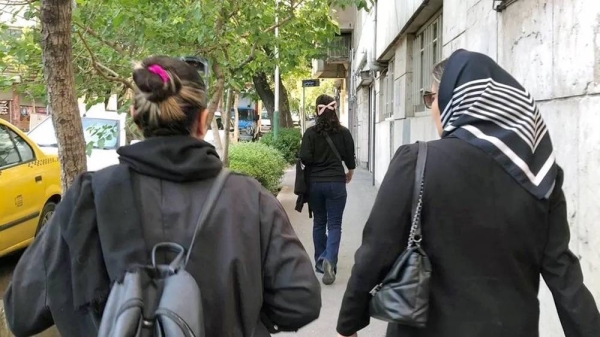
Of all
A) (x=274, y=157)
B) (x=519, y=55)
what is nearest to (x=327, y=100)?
(x=519, y=55)

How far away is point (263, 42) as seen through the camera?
8.16m

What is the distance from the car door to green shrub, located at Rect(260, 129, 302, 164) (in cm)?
1289

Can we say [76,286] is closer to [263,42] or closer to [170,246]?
[170,246]

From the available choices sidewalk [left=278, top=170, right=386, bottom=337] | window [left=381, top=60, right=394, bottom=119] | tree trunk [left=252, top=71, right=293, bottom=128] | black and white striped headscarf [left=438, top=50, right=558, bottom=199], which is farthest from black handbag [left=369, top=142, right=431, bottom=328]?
tree trunk [left=252, top=71, right=293, bottom=128]

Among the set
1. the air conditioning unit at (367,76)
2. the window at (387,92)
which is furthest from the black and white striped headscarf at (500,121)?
the air conditioning unit at (367,76)

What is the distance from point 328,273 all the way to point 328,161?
110 centimetres

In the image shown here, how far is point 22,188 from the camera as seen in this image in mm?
6785

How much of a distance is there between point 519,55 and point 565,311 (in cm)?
286

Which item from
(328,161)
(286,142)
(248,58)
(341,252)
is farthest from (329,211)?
(286,142)

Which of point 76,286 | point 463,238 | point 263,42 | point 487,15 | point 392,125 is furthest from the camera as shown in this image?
point 392,125

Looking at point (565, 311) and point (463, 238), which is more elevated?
point (463, 238)

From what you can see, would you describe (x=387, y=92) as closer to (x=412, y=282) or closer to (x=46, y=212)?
(x=46, y=212)

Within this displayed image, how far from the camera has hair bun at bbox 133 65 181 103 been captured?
1.82 meters

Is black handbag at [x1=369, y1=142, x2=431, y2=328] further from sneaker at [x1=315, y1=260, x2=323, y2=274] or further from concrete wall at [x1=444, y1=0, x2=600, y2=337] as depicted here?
sneaker at [x1=315, y1=260, x2=323, y2=274]
